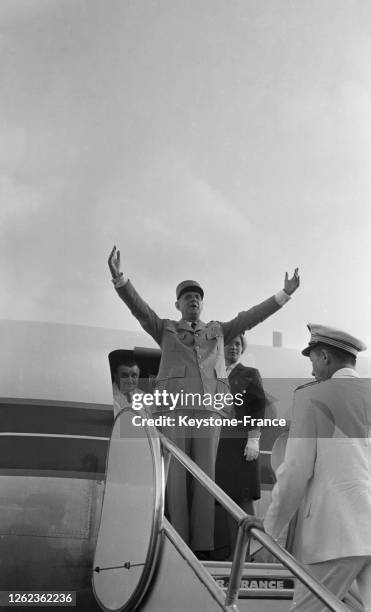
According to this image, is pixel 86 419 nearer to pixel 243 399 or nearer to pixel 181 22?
pixel 243 399

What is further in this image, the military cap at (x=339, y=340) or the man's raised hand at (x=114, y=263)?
the man's raised hand at (x=114, y=263)

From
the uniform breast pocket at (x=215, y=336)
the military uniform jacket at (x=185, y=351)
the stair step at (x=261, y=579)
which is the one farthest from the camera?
the uniform breast pocket at (x=215, y=336)

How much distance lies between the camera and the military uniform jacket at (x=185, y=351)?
9.46ft

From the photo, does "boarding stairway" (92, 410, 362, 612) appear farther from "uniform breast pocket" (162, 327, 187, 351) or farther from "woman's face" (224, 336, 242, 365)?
"woman's face" (224, 336, 242, 365)

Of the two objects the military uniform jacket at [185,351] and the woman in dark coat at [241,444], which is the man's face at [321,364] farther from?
the woman in dark coat at [241,444]

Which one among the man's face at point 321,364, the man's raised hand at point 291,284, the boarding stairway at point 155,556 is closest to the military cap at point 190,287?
the man's raised hand at point 291,284

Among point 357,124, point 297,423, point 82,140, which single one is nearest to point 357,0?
point 357,124

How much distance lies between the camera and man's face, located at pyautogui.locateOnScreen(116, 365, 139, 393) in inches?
133

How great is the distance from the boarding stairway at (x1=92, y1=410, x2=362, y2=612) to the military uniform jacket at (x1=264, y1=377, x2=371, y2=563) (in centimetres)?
12

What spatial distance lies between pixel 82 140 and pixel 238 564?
1.68m

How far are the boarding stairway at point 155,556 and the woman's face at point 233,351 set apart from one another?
0.69m

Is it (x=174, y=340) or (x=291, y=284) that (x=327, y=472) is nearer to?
(x=174, y=340)

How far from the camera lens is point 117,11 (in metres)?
3.01

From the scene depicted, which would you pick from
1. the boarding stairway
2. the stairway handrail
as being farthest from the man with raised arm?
the stairway handrail
